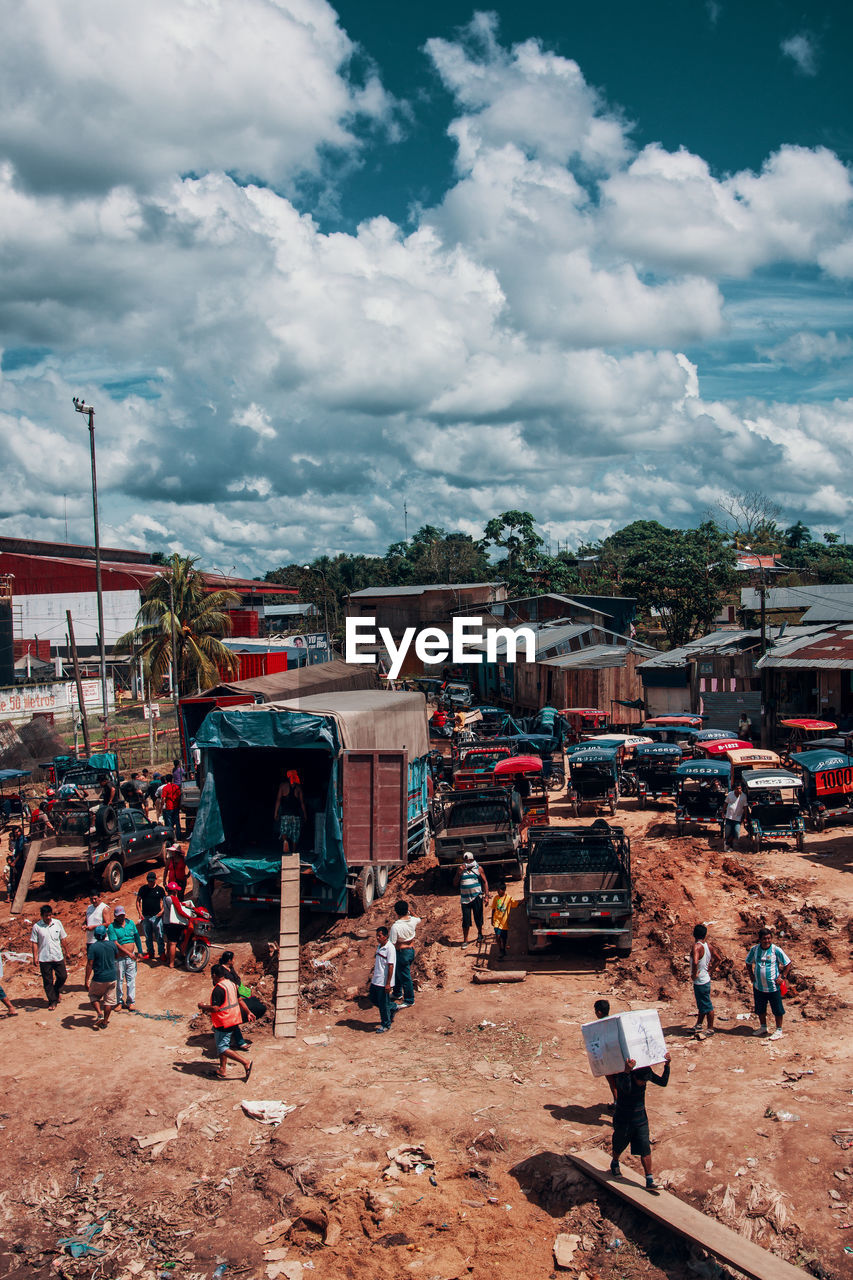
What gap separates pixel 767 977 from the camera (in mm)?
10938

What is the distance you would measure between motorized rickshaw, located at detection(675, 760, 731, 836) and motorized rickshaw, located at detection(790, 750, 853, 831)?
1719mm

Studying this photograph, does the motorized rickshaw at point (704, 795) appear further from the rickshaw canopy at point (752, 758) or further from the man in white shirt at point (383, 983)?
the man in white shirt at point (383, 983)

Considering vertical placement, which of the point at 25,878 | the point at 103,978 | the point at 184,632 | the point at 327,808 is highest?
the point at 184,632

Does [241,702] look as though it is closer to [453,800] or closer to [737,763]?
[453,800]

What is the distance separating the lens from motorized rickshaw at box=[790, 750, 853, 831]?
2023 cm

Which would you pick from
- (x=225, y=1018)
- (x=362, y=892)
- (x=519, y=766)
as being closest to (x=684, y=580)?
(x=519, y=766)

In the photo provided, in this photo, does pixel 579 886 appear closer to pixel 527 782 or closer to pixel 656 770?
pixel 527 782

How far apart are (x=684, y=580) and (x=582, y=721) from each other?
1951 cm

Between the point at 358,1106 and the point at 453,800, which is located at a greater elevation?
the point at 453,800

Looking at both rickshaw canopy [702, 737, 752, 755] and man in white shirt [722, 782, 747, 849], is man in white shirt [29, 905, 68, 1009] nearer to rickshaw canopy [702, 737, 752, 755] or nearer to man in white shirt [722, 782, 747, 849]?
man in white shirt [722, 782, 747, 849]

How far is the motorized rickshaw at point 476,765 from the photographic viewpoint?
24375mm

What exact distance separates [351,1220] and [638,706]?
1272 inches

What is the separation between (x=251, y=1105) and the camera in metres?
10.3

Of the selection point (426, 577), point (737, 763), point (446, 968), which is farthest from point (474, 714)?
point (426, 577)
